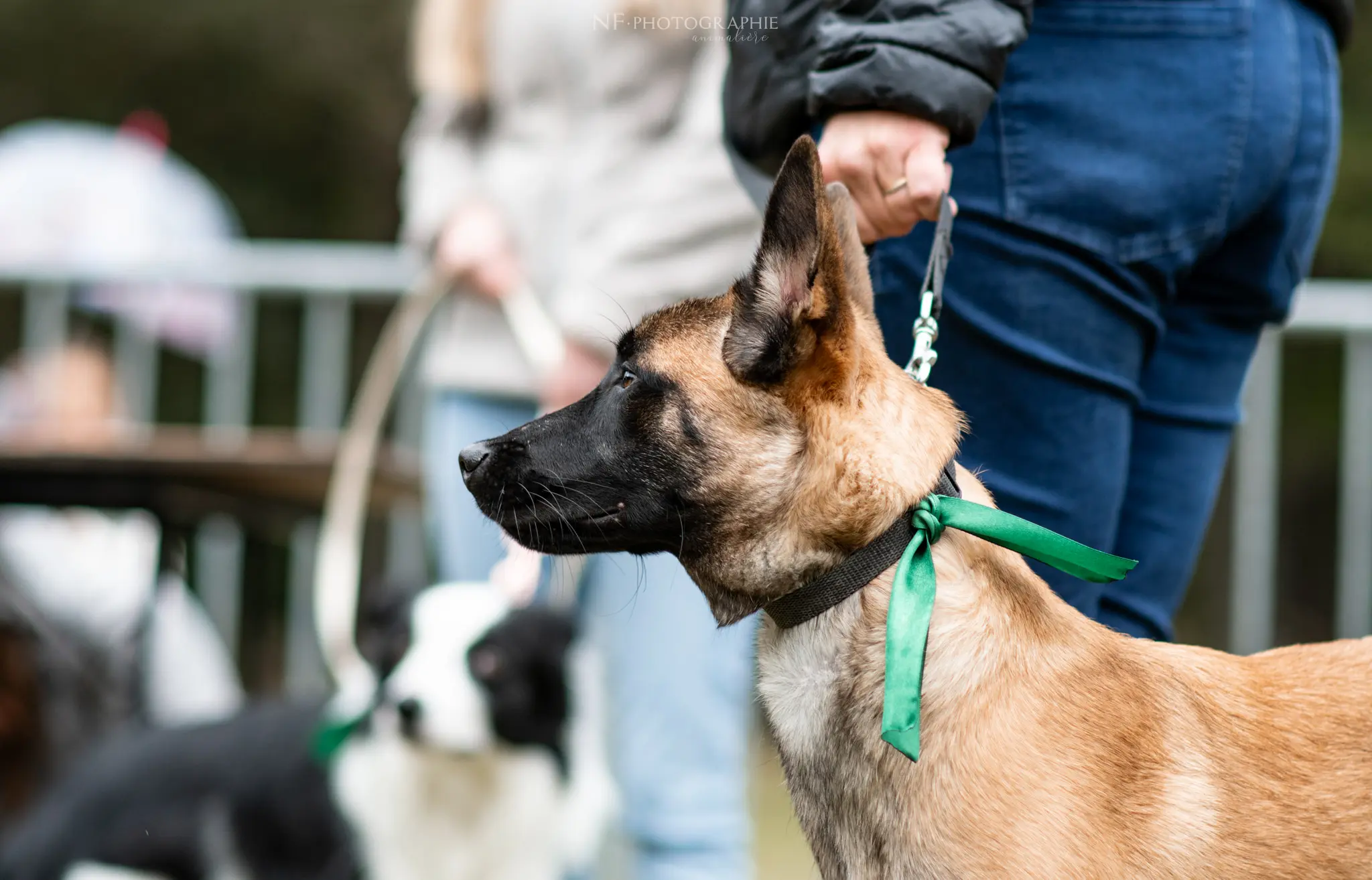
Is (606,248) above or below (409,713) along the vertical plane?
above

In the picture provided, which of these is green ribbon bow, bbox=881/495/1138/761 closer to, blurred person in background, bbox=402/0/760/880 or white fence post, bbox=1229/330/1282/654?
blurred person in background, bbox=402/0/760/880

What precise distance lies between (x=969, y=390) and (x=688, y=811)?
1.72 meters

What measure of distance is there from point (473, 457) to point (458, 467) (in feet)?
5.37

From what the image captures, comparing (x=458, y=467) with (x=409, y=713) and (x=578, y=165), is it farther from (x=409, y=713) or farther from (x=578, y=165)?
(x=409, y=713)

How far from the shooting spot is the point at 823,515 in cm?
197

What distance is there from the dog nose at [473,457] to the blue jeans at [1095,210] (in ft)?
2.19

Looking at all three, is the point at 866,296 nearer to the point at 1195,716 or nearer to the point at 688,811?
the point at 1195,716

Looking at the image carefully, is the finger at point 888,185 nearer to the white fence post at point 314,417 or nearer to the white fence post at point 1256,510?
the white fence post at point 1256,510

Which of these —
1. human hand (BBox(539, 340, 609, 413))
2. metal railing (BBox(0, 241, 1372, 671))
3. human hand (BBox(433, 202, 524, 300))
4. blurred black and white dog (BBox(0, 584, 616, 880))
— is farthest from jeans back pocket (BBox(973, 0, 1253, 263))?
metal railing (BBox(0, 241, 1372, 671))

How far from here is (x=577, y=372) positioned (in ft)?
11.1

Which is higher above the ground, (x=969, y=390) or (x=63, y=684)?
(x=969, y=390)

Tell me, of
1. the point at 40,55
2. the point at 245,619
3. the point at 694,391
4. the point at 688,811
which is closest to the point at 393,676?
the point at 688,811

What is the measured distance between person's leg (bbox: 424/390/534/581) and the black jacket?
176 centimetres

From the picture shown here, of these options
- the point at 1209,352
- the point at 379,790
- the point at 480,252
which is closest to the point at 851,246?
the point at 1209,352
